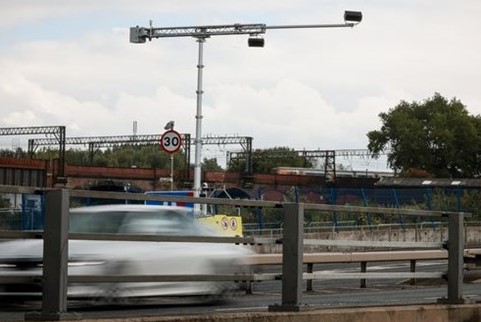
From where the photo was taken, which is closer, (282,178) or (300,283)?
(300,283)

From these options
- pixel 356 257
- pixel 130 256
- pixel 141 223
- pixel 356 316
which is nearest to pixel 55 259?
pixel 356 316

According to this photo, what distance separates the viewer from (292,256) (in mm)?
8078

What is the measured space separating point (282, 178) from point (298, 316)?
91590 millimetres

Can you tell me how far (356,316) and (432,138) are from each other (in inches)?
4342

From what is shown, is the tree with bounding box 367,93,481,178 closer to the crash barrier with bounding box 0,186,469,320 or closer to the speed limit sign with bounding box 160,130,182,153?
the speed limit sign with bounding box 160,130,182,153

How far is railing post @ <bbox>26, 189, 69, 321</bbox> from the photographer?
6344 millimetres

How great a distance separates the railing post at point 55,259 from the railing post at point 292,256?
217 centimetres

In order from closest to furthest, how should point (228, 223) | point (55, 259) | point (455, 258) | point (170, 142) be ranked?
point (55, 259), point (455, 258), point (228, 223), point (170, 142)

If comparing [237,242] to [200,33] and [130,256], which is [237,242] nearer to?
[130,256]

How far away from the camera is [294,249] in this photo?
8.06m

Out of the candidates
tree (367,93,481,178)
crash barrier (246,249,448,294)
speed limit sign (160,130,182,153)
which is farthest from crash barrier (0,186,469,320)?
tree (367,93,481,178)

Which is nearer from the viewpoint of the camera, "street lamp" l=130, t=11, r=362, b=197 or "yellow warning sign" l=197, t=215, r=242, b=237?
"yellow warning sign" l=197, t=215, r=242, b=237

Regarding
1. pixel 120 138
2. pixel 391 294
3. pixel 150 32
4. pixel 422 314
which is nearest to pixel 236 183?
pixel 120 138

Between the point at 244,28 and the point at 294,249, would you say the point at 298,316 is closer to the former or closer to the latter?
the point at 294,249
